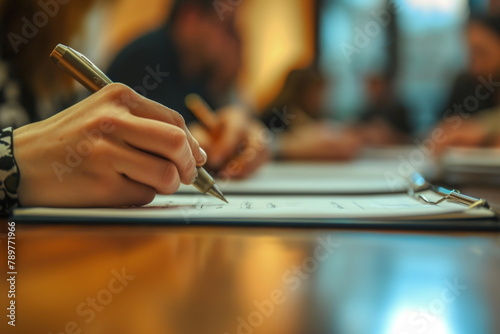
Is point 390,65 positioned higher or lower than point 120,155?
higher

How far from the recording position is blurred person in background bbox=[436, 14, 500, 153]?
1303 millimetres

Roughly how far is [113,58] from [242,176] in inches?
40.6

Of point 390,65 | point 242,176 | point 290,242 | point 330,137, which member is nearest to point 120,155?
point 290,242

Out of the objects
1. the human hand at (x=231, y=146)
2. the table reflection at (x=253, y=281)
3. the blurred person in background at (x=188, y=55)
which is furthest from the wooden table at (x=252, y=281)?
the blurred person in background at (x=188, y=55)

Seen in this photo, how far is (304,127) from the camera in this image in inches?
72.7

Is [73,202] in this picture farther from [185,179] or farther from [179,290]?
[179,290]

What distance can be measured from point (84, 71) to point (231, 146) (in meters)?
0.43

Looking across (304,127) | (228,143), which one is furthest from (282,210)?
(304,127)

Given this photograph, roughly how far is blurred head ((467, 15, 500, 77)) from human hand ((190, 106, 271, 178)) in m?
1.62

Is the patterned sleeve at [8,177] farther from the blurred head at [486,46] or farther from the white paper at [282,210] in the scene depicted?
the blurred head at [486,46]

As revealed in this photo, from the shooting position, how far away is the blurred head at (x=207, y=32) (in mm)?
1837

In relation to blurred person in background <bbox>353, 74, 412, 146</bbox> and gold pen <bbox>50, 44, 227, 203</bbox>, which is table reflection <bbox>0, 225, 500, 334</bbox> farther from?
blurred person in background <bbox>353, 74, 412, 146</bbox>

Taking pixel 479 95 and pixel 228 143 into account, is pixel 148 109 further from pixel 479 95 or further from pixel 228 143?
pixel 479 95

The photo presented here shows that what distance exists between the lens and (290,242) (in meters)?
0.33
